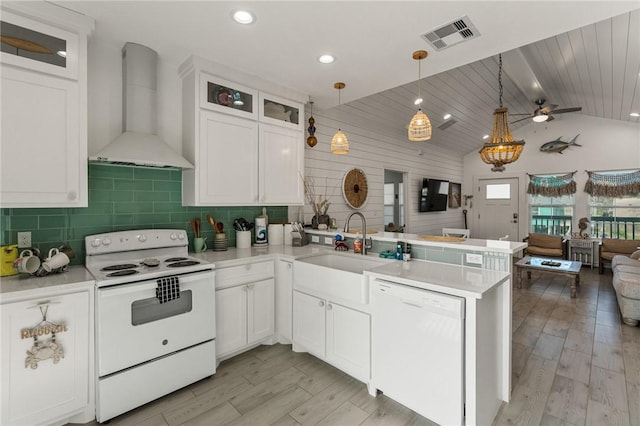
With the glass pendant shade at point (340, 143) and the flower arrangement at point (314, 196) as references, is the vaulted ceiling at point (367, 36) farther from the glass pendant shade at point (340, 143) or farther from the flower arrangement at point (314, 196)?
the flower arrangement at point (314, 196)

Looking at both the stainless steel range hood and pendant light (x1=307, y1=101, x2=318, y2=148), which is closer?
the stainless steel range hood

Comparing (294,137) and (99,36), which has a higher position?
(99,36)

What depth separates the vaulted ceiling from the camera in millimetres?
1923

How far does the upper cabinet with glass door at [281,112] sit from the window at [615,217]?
700 cm

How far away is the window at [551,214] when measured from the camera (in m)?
6.86

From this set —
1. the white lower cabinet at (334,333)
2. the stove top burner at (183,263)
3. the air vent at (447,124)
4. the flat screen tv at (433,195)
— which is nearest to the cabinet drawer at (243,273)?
the stove top burner at (183,263)

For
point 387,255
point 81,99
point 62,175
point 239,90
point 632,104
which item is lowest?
point 387,255

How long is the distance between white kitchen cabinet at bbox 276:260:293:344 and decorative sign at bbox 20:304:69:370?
5.19ft

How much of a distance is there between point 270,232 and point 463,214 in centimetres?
679

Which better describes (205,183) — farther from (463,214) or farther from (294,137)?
(463,214)

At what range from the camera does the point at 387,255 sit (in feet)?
8.60

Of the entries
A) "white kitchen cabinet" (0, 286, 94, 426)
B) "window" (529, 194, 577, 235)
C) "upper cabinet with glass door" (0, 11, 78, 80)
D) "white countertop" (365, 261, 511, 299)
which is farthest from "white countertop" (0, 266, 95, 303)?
"window" (529, 194, 577, 235)

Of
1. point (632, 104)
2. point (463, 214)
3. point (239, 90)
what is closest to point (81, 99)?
point (239, 90)

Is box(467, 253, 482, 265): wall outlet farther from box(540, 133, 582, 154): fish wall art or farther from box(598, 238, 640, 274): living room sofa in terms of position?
box(540, 133, 582, 154): fish wall art
